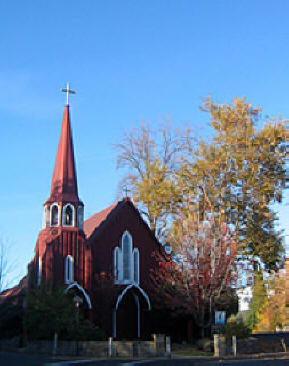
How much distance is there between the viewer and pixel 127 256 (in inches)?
1396

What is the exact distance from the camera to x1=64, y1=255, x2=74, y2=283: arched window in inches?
1284

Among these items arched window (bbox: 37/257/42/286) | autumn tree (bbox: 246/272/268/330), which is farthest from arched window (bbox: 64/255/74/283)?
autumn tree (bbox: 246/272/268/330)

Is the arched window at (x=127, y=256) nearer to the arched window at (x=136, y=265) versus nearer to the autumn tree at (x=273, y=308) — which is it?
the arched window at (x=136, y=265)

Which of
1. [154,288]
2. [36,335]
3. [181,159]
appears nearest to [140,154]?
[181,159]

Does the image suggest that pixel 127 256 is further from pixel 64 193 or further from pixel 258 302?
pixel 258 302

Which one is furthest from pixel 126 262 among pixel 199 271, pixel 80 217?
pixel 199 271

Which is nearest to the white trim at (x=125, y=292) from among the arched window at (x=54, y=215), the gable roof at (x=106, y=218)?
the gable roof at (x=106, y=218)

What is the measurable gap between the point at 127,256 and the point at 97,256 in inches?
94.4

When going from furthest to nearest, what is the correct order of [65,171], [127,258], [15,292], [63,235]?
1. [15,292]
2. [65,171]
3. [127,258]
4. [63,235]

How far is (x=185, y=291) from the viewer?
30.1 m

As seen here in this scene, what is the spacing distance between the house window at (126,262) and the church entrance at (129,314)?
964mm

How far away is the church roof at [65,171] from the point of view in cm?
3506

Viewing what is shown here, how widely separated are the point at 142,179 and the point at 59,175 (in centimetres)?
955

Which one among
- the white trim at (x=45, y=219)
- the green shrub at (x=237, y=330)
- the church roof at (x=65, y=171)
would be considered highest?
the church roof at (x=65, y=171)
